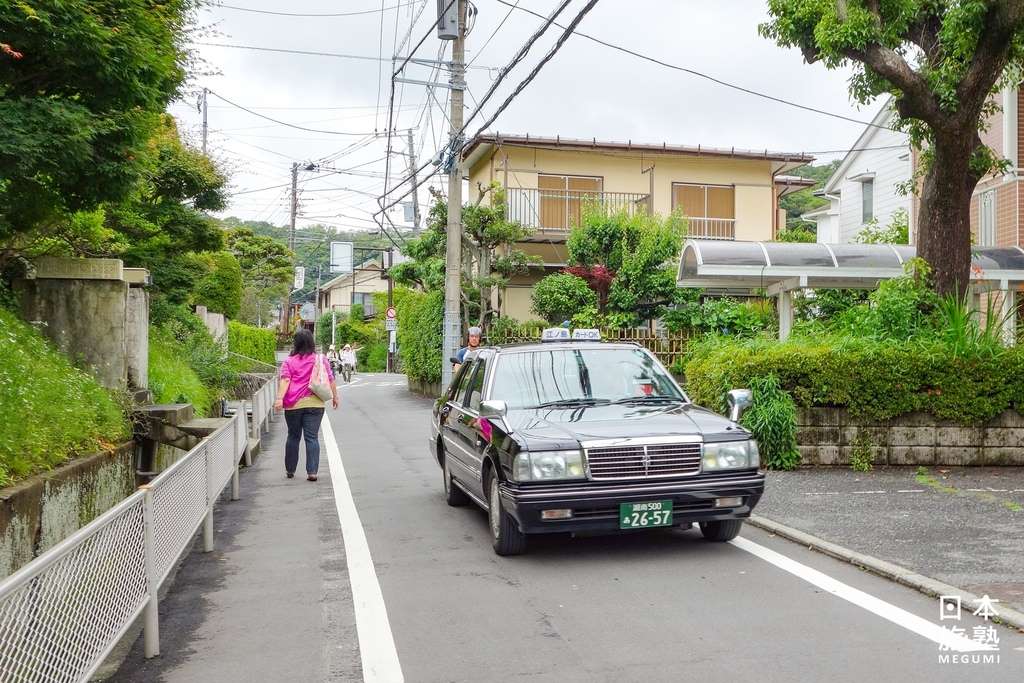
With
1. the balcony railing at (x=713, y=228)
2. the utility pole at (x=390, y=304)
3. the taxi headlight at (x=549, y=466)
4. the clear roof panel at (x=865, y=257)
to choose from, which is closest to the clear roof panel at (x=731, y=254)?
the clear roof panel at (x=865, y=257)

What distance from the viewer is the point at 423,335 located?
28.7 m

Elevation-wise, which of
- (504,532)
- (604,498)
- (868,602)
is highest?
(604,498)

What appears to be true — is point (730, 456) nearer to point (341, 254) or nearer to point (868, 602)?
point (868, 602)

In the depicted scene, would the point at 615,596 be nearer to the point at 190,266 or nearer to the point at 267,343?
the point at 190,266

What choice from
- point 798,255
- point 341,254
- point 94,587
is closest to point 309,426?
point 94,587

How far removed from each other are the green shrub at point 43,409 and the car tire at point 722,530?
495 centimetres

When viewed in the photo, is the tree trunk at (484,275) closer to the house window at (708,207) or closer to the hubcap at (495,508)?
the house window at (708,207)

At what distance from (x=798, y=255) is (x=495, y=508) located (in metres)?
10.6

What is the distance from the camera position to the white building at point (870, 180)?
90.0ft

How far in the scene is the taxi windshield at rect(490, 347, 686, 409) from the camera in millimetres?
7641

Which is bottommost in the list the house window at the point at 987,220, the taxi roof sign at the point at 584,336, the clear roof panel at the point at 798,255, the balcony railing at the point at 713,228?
the taxi roof sign at the point at 584,336

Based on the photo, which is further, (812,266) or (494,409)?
(812,266)

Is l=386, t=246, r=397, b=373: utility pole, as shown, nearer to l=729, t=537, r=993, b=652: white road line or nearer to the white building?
the white building

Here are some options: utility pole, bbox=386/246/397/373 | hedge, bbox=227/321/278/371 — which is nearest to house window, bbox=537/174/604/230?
hedge, bbox=227/321/278/371
